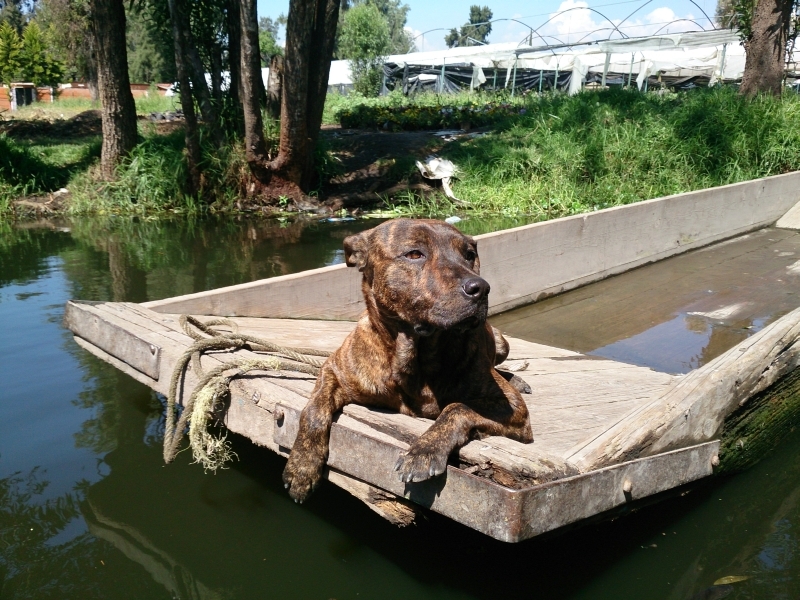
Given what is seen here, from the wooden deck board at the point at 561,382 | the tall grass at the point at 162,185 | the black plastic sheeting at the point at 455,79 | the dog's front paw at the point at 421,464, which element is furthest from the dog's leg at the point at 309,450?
the black plastic sheeting at the point at 455,79

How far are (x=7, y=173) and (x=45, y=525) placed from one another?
1257 cm

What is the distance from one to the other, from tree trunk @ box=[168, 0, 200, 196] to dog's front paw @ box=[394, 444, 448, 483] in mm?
11539

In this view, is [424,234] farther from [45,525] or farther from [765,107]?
[765,107]

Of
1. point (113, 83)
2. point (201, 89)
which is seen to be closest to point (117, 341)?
point (201, 89)

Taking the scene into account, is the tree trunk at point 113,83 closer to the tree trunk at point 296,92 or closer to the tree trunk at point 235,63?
the tree trunk at point 235,63

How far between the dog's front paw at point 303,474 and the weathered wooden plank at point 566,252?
2410 mm

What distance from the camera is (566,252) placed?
349 inches

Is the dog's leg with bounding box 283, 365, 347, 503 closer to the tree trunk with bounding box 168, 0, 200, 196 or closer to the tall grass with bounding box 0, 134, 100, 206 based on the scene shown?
the tree trunk with bounding box 168, 0, 200, 196

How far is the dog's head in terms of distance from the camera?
123 inches

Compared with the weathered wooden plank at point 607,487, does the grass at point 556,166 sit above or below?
above

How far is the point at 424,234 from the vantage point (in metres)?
3.44

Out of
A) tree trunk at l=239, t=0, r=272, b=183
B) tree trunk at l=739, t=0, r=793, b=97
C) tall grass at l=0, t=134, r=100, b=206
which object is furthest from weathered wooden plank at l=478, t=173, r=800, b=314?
tall grass at l=0, t=134, r=100, b=206

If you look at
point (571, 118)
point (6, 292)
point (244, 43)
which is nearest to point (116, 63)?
point (244, 43)

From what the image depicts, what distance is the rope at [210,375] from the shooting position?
409 cm
